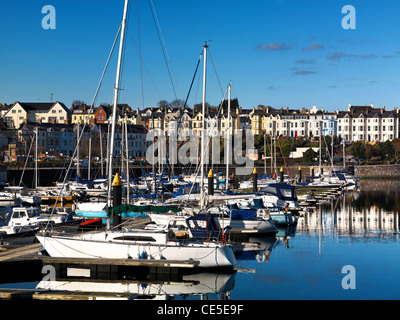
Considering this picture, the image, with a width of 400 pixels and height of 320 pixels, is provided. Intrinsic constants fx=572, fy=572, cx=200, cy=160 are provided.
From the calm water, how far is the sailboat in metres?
0.93

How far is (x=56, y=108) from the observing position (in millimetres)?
151250

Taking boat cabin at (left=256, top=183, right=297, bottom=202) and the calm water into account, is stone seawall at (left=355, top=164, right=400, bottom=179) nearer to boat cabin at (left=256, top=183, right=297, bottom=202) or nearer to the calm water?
boat cabin at (left=256, top=183, right=297, bottom=202)

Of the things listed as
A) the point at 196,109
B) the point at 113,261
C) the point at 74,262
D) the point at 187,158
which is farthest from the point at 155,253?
the point at 196,109

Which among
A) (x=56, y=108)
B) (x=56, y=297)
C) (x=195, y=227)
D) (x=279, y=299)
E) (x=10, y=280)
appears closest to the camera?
(x=56, y=297)

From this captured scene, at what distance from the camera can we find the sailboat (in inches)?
922

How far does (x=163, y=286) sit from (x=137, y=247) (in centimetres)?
207

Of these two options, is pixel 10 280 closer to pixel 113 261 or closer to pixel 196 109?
pixel 113 261

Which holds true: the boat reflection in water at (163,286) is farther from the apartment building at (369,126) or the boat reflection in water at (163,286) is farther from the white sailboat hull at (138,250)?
the apartment building at (369,126)

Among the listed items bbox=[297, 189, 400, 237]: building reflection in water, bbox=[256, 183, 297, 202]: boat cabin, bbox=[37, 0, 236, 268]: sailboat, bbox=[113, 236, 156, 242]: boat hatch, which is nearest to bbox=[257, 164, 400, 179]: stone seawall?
bbox=[297, 189, 400, 237]: building reflection in water

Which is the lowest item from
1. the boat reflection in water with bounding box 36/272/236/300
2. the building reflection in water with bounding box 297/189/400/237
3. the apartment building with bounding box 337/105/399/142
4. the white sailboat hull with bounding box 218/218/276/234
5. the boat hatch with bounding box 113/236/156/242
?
the building reflection in water with bounding box 297/189/400/237

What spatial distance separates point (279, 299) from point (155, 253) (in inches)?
216

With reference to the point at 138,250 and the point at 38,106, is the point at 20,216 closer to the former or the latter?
the point at 138,250

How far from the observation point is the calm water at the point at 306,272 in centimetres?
2183

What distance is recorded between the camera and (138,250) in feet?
77.2
